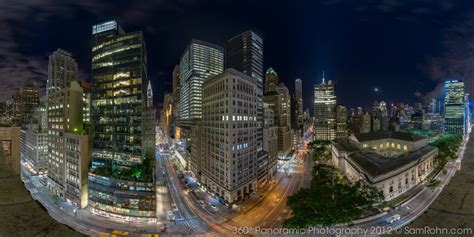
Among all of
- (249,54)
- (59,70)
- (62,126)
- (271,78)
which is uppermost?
(271,78)

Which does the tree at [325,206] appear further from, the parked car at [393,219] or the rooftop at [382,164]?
the rooftop at [382,164]

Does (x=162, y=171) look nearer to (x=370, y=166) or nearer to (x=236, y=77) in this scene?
(x=236, y=77)

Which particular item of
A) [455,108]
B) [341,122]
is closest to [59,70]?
[341,122]

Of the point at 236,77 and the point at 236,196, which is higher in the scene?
the point at 236,77

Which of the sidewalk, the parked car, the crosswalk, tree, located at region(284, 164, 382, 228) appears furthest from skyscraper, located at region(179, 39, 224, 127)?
the parked car

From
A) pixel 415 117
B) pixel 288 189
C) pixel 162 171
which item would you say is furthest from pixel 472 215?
pixel 415 117

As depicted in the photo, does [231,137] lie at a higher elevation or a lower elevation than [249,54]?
lower

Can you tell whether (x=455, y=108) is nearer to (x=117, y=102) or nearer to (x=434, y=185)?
(x=434, y=185)

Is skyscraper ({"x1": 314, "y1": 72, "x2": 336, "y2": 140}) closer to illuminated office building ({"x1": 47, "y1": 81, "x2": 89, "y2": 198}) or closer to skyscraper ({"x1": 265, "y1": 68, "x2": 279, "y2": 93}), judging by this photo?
skyscraper ({"x1": 265, "y1": 68, "x2": 279, "y2": 93})
